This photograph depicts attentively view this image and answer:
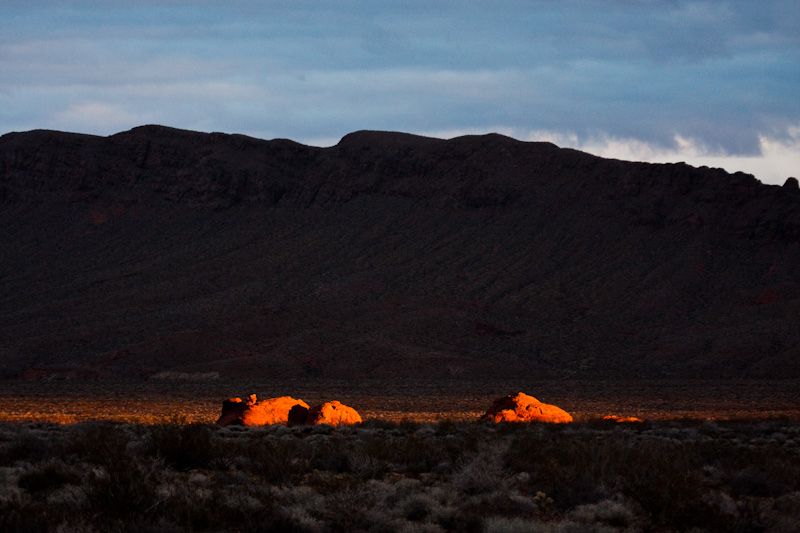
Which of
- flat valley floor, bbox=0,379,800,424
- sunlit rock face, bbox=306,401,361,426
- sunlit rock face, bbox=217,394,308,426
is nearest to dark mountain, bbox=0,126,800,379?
flat valley floor, bbox=0,379,800,424

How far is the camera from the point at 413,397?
4294 cm

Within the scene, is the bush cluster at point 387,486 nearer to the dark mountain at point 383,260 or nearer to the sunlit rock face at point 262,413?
the sunlit rock face at point 262,413

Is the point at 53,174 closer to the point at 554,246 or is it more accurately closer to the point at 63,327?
the point at 63,327

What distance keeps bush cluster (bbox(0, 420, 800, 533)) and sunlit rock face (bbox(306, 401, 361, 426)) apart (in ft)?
21.4

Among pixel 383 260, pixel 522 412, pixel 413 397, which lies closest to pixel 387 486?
pixel 522 412

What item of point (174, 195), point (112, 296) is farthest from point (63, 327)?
point (174, 195)

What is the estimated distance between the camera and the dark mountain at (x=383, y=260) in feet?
199

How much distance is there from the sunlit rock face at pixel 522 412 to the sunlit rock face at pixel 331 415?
414 cm

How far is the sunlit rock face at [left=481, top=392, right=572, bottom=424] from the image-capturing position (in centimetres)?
2527

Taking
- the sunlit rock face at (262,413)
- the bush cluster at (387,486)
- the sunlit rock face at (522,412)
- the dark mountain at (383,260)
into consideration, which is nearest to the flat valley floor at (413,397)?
the sunlit rock face at (522,412)

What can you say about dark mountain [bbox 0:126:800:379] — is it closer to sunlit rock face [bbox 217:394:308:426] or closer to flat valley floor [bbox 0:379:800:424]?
flat valley floor [bbox 0:379:800:424]

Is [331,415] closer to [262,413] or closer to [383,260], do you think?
[262,413]

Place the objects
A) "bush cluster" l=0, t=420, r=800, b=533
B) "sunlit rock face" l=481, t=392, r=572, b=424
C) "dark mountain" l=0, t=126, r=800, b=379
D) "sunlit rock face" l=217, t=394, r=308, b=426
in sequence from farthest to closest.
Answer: "dark mountain" l=0, t=126, r=800, b=379
"sunlit rock face" l=481, t=392, r=572, b=424
"sunlit rock face" l=217, t=394, r=308, b=426
"bush cluster" l=0, t=420, r=800, b=533

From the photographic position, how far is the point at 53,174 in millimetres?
104188
